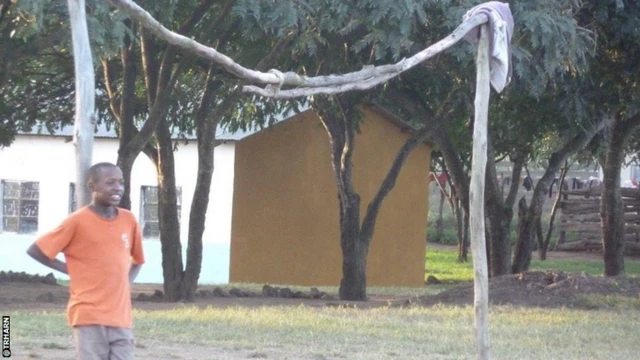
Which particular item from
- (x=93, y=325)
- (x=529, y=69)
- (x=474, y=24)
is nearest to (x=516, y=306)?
(x=529, y=69)

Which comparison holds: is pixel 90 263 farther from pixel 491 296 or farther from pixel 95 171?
pixel 491 296

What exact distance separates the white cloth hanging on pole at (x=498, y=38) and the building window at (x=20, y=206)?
17516mm

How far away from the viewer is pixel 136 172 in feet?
69.2

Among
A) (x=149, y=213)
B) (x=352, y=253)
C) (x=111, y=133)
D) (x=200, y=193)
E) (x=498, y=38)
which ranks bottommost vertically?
(x=352, y=253)

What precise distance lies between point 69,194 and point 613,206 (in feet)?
37.3

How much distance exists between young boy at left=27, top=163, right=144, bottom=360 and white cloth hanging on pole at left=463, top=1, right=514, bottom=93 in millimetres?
2275

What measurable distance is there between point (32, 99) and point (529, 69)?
352 inches

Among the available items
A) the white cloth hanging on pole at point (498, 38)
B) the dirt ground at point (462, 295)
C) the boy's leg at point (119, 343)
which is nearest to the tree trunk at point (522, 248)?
the dirt ground at point (462, 295)

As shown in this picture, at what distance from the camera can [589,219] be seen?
29.7 meters

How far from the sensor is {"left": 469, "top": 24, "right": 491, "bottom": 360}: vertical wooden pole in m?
5.59

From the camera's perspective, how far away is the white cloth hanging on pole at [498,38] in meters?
5.68

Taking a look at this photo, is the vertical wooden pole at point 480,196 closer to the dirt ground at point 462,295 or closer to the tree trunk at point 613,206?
the dirt ground at point 462,295

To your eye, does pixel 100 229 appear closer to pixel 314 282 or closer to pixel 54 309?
pixel 54 309

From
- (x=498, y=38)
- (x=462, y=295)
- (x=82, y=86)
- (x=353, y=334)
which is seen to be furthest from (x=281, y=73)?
(x=462, y=295)
